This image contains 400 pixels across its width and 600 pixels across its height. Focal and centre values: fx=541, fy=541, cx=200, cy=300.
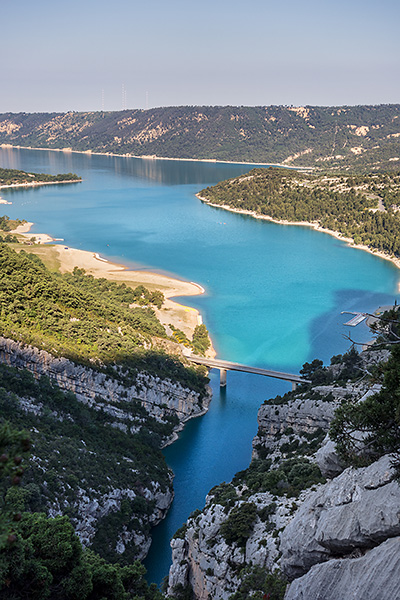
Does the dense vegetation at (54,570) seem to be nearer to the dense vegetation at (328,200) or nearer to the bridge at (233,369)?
the bridge at (233,369)

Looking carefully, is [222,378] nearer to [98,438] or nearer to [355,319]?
[98,438]

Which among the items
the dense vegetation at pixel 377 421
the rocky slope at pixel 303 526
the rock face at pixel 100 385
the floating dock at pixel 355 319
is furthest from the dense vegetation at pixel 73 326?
the dense vegetation at pixel 377 421

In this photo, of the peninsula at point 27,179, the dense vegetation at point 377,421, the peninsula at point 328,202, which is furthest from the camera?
the peninsula at point 27,179

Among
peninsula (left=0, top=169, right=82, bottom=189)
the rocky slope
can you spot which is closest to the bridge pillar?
the rocky slope

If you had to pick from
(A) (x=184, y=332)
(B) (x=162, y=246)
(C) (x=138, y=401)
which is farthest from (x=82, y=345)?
(B) (x=162, y=246)

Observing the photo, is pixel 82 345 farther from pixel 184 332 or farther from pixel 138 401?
pixel 184 332

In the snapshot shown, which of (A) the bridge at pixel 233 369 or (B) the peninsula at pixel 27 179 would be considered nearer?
(A) the bridge at pixel 233 369
